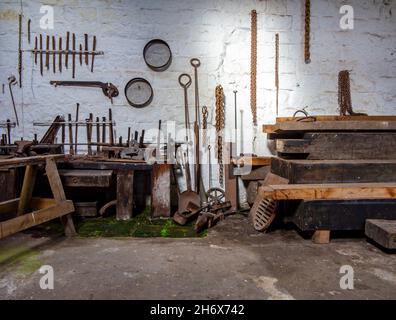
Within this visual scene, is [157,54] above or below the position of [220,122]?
above

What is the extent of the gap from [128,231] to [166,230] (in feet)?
1.25

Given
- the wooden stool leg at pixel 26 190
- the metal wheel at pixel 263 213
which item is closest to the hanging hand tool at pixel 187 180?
the metal wheel at pixel 263 213

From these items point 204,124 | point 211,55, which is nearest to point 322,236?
point 204,124

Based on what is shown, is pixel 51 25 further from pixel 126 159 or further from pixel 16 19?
pixel 126 159

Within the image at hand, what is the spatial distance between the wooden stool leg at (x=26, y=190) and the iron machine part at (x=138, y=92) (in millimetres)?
1616

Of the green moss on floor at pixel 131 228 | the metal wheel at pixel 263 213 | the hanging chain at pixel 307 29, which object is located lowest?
the green moss on floor at pixel 131 228

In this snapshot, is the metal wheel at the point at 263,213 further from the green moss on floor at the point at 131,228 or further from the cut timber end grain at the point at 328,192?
the green moss on floor at the point at 131,228

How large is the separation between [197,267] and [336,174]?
61.9 inches

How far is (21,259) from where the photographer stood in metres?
2.47

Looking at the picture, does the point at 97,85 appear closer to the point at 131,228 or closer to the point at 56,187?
the point at 56,187

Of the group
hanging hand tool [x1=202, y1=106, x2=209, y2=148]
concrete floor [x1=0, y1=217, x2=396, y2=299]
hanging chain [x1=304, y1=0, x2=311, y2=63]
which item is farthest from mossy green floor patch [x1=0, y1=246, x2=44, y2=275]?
hanging chain [x1=304, y1=0, x2=311, y2=63]

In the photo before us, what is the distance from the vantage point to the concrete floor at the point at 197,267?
195cm

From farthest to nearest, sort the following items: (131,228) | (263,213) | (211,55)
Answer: (211,55), (131,228), (263,213)

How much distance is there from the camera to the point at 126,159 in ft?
12.5
